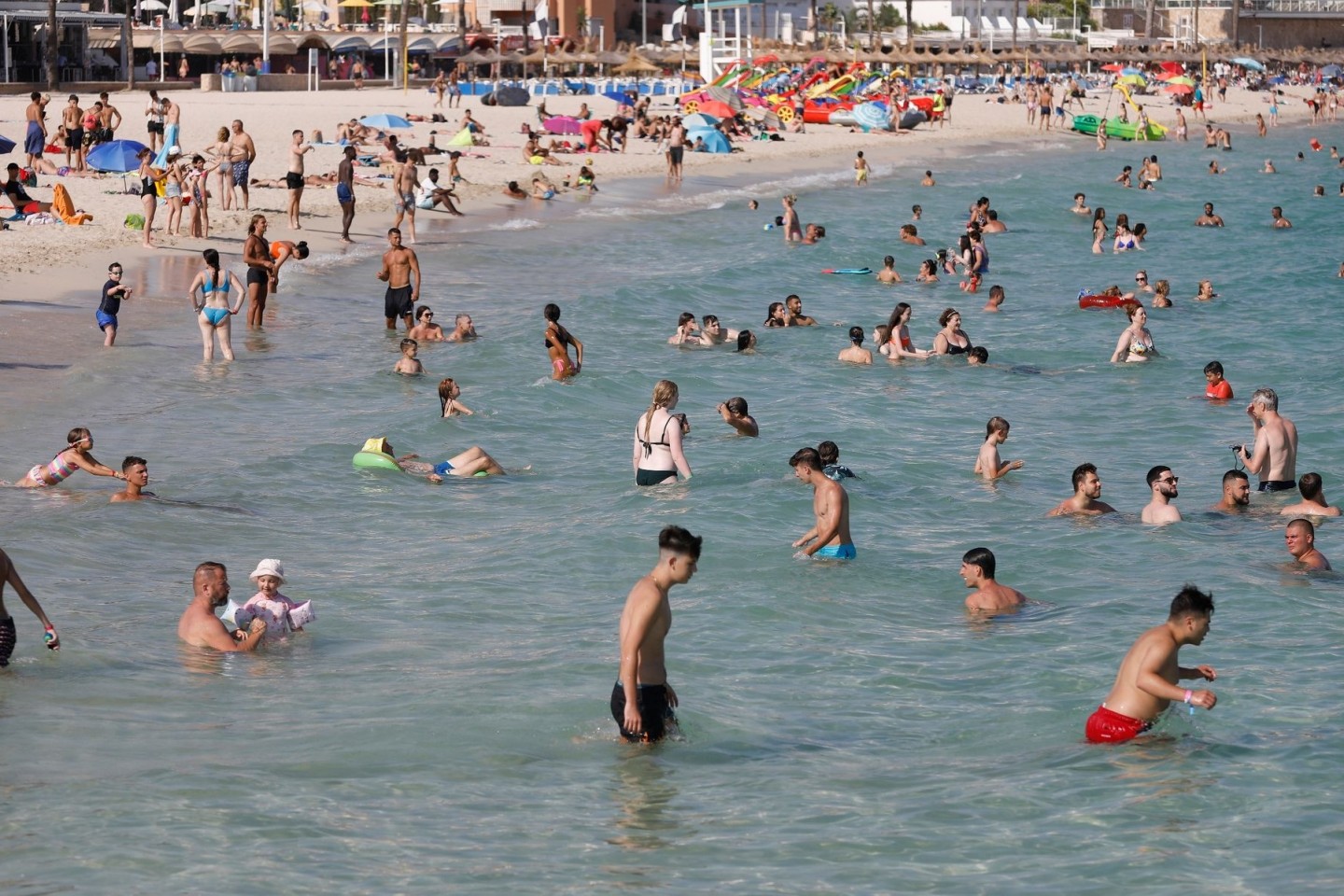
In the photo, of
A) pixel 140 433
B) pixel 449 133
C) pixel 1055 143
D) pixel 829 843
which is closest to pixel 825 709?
pixel 829 843

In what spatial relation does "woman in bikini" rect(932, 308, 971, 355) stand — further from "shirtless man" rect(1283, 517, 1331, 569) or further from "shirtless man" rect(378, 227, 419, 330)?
"shirtless man" rect(1283, 517, 1331, 569)

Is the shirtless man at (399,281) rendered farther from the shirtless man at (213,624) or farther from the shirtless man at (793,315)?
the shirtless man at (213,624)

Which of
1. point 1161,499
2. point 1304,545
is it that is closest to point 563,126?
point 1161,499

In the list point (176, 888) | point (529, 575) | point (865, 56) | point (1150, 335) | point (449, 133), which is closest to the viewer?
point (176, 888)

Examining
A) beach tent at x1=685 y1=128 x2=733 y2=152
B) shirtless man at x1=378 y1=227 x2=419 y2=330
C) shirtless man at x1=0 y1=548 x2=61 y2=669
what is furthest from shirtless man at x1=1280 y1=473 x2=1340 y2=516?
beach tent at x1=685 y1=128 x2=733 y2=152

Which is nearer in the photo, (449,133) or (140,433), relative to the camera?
(140,433)

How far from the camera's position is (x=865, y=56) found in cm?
8300

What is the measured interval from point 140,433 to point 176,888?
9.44 m

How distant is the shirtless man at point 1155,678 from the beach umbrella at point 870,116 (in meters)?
53.6

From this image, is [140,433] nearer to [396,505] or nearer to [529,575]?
[396,505]

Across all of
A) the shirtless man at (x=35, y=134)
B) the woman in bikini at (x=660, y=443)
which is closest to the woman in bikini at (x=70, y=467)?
the woman in bikini at (x=660, y=443)

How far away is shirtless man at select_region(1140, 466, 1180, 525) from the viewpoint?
13.0m

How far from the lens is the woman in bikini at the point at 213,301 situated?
18.1m

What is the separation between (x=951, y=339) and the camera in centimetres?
2092
